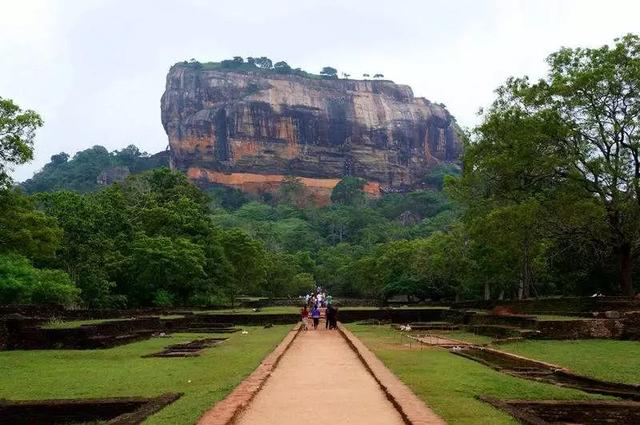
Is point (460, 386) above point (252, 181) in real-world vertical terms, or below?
below

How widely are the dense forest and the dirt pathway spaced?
1284cm

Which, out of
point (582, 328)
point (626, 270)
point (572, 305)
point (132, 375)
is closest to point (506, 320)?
point (572, 305)

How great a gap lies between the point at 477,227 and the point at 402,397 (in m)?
20.4

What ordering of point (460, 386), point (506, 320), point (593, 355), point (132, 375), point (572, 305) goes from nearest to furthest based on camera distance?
point (460, 386), point (132, 375), point (593, 355), point (506, 320), point (572, 305)

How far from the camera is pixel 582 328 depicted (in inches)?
782

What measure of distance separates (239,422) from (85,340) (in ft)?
37.6

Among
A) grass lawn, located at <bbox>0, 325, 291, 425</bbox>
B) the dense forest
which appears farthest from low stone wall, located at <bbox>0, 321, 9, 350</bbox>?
the dense forest

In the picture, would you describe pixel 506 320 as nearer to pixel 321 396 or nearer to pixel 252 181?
pixel 321 396

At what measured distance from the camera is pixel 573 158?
82.7 feet

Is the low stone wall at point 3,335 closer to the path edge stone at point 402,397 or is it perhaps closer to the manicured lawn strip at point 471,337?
the path edge stone at point 402,397

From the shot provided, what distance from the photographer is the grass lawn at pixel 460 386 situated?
26.4 feet

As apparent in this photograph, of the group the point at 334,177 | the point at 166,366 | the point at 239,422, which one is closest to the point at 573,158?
the point at 166,366

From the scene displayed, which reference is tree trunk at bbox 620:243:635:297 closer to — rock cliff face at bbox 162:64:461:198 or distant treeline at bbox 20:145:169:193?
distant treeline at bbox 20:145:169:193

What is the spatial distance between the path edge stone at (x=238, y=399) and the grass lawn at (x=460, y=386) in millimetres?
2432
